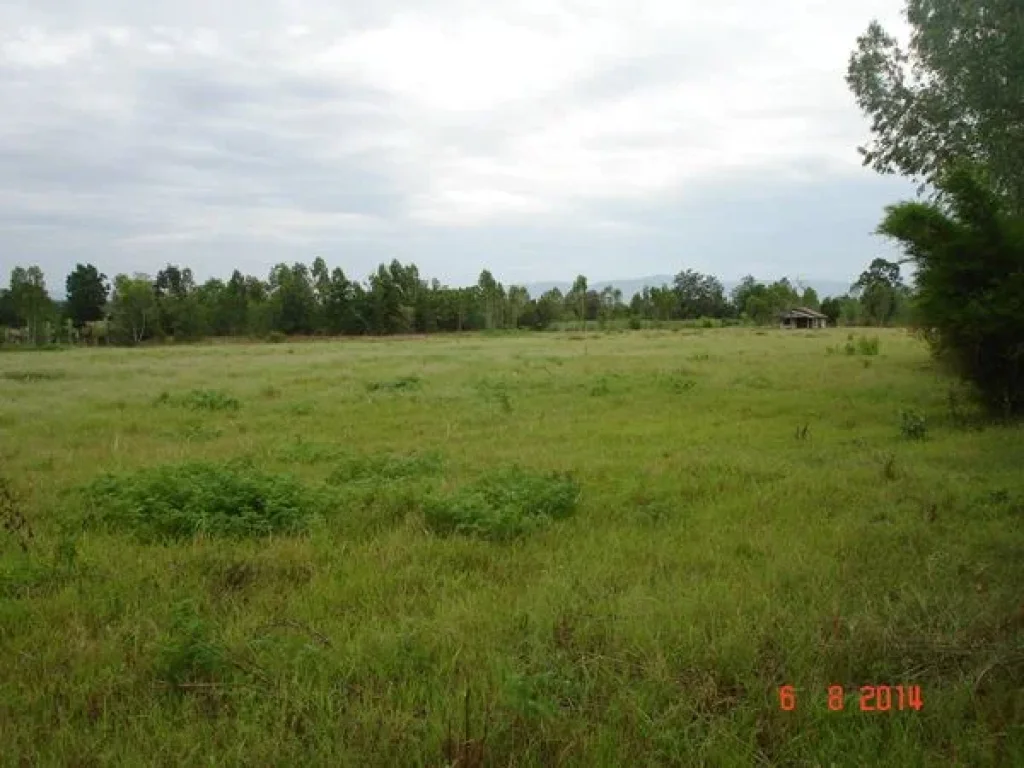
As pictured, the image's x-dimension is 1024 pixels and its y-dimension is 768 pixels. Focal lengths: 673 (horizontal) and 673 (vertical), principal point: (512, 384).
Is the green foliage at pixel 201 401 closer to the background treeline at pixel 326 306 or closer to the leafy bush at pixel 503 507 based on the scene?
the leafy bush at pixel 503 507

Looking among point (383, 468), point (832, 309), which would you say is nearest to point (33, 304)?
point (383, 468)

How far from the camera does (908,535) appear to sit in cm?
566

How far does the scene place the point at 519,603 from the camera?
4473 millimetres

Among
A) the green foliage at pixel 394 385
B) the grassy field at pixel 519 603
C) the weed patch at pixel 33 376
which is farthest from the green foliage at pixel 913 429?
the weed patch at pixel 33 376

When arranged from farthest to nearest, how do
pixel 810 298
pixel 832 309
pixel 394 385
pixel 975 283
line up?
1. pixel 810 298
2. pixel 832 309
3. pixel 394 385
4. pixel 975 283

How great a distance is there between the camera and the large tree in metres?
11.9

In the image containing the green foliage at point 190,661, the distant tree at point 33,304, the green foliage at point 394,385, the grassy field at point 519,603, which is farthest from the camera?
the distant tree at point 33,304

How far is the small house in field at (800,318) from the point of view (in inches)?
3504

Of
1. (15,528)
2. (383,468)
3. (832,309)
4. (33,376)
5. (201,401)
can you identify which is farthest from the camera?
(832,309)

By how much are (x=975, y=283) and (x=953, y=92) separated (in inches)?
242

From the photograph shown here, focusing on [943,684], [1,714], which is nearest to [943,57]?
[943,684]

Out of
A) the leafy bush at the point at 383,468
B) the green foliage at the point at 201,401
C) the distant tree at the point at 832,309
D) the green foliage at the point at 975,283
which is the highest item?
the distant tree at the point at 832,309
